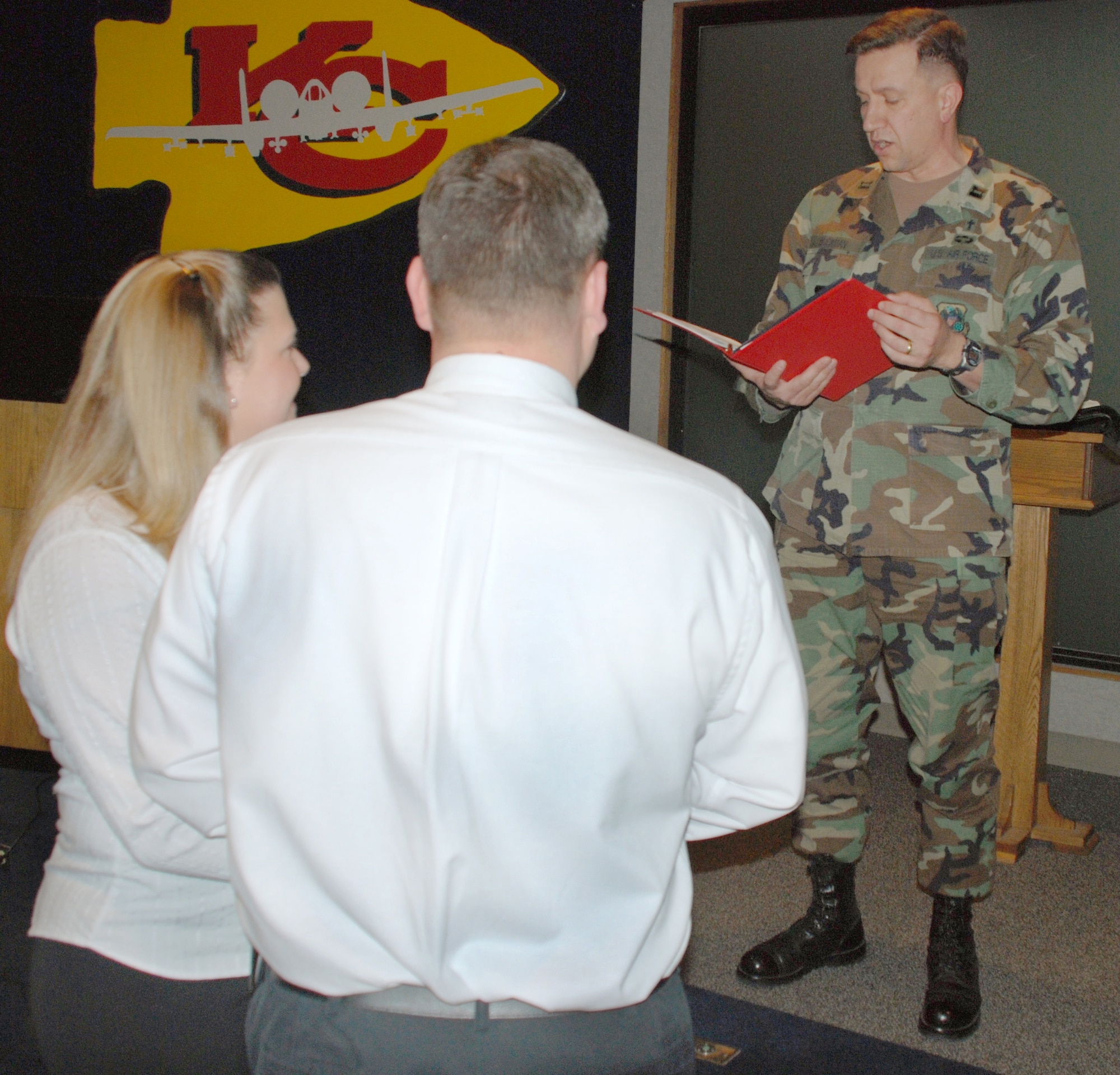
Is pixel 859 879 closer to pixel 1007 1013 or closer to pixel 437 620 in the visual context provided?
pixel 1007 1013

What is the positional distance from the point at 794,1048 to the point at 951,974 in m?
0.34

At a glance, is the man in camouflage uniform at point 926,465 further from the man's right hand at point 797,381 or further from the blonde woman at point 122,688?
the blonde woman at point 122,688

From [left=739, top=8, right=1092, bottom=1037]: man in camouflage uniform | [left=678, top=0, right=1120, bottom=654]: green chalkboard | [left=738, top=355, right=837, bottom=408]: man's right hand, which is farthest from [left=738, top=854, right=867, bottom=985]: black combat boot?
[left=678, top=0, right=1120, bottom=654]: green chalkboard

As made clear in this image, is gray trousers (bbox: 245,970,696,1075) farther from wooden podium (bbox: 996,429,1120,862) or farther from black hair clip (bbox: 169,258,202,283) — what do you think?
wooden podium (bbox: 996,429,1120,862)

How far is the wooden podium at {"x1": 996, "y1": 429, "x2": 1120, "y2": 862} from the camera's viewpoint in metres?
2.50

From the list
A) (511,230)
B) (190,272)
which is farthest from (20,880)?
(511,230)

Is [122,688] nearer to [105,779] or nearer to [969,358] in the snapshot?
[105,779]

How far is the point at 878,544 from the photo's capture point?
2.03 metres

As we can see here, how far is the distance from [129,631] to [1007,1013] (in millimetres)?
1783

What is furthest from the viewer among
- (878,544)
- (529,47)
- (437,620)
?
(529,47)

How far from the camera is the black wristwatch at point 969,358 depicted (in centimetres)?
188

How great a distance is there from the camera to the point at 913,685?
6.75 ft

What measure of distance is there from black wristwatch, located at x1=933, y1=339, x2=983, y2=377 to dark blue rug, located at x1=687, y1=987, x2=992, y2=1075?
1.19 m

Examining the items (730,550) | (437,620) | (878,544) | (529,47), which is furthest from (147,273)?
(529,47)
